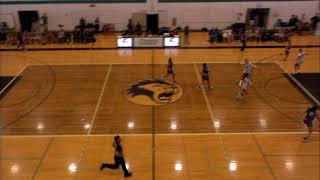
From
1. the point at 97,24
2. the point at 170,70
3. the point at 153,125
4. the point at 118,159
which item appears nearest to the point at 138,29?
the point at 97,24

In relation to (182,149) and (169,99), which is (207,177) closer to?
(182,149)

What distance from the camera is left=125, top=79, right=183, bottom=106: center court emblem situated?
60.0 ft

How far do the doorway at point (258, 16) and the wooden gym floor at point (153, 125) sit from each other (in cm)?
963

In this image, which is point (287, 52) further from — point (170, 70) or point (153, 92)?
point (153, 92)

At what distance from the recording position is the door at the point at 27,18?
32.2 meters

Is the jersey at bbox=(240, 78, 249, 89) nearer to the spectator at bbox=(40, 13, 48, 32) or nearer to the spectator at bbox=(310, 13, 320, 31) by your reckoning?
the spectator at bbox=(310, 13, 320, 31)

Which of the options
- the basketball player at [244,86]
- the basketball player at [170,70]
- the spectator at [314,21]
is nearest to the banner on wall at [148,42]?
the basketball player at [170,70]

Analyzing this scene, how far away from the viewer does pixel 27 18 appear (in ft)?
106

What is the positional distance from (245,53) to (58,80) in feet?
40.4

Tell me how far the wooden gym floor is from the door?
9250 mm

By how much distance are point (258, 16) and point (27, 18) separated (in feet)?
62.8

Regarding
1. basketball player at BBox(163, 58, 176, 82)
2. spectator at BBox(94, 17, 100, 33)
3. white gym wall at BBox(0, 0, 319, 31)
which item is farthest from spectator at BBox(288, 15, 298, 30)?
spectator at BBox(94, 17, 100, 33)

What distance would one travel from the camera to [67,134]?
1524 centimetres

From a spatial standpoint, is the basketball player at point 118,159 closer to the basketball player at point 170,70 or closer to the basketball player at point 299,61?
the basketball player at point 170,70
